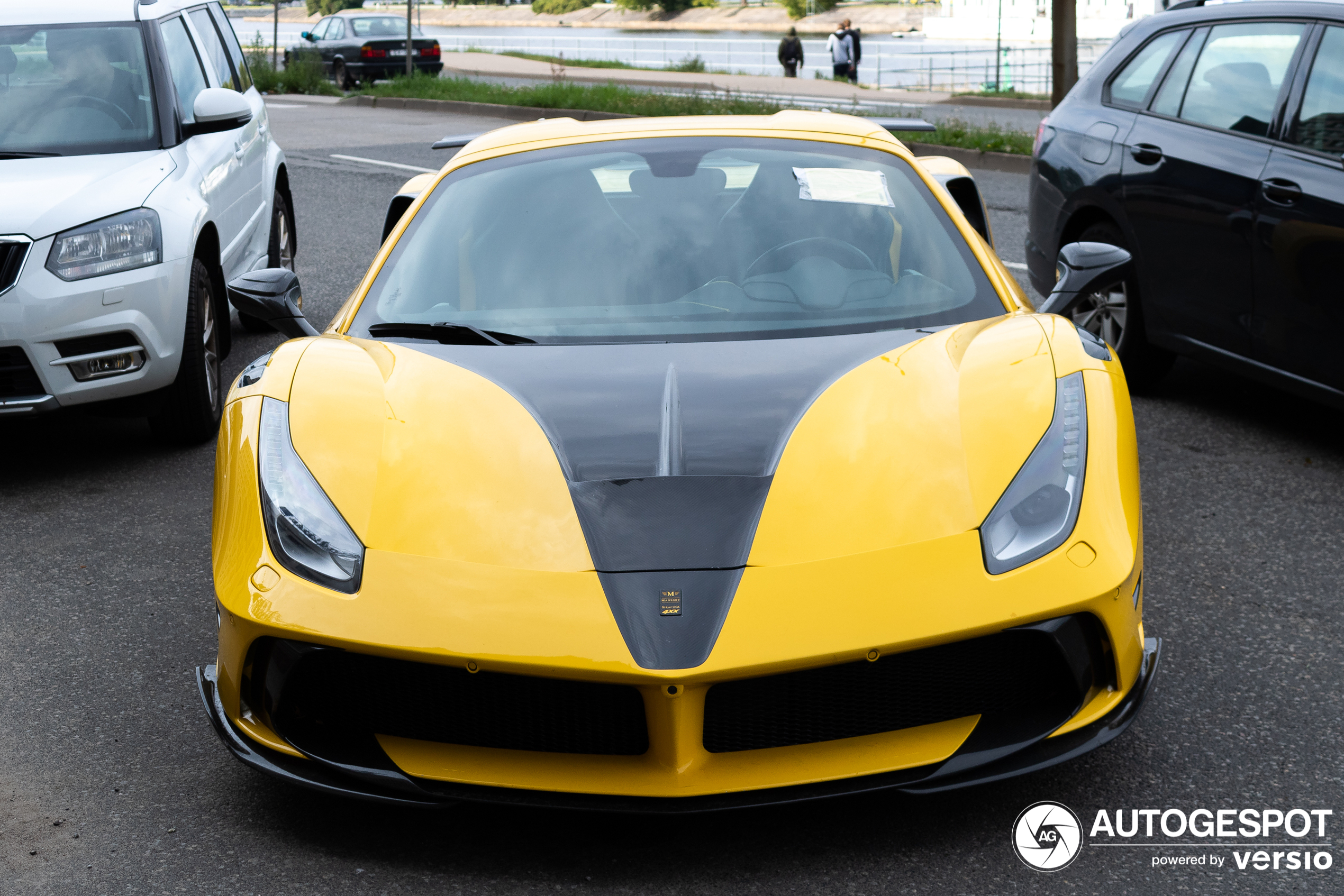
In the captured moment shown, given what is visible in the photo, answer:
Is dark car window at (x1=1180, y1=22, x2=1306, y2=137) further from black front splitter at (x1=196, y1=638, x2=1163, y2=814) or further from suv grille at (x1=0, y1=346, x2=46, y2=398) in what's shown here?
suv grille at (x1=0, y1=346, x2=46, y2=398)

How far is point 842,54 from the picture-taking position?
33312mm

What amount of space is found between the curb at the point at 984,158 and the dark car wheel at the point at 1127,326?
7563 mm

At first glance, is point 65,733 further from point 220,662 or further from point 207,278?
point 207,278

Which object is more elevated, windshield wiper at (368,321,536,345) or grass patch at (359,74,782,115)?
grass patch at (359,74,782,115)

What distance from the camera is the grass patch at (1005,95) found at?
86.6 ft

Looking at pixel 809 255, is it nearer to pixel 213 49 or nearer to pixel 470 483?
pixel 470 483

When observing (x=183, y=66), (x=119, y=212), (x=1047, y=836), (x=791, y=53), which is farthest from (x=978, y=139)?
(x=791, y=53)

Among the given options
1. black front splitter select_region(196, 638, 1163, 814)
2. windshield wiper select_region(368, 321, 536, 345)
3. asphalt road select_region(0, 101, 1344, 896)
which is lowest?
asphalt road select_region(0, 101, 1344, 896)

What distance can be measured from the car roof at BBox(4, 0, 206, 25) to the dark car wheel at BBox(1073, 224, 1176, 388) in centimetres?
428

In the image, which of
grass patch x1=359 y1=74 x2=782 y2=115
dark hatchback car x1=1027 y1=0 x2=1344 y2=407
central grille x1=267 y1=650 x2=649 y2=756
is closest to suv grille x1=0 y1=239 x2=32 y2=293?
central grille x1=267 y1=650 x2=649 y2=756

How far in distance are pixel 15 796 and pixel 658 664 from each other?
1519 mm

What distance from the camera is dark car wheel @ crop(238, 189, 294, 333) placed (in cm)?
740

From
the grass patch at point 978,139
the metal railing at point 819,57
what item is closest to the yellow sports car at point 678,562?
the grass patch at point 978,139

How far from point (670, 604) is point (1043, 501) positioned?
0.78 meters
